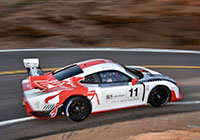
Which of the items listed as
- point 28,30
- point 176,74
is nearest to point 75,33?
point 28,30

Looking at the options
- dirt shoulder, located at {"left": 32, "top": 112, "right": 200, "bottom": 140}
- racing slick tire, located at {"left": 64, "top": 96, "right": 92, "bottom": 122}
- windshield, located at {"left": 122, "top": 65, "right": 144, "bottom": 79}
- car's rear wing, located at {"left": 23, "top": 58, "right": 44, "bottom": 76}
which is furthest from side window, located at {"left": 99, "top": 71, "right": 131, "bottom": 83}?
car's rear wing, located at {"left": 23, "top": 58, "right": 44, "bottom": 76}

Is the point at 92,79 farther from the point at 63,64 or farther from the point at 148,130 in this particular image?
the point at 63,64

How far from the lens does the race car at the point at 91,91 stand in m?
6.94

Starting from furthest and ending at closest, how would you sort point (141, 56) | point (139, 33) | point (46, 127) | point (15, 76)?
point (139, 33) < point (141, 56) < point (15, 76) < point (46, 127)

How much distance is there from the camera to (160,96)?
7.97 m

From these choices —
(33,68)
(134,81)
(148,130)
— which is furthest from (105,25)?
(148,130)

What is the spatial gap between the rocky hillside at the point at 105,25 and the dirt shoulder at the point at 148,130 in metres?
8.30

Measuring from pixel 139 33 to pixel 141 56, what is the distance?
3.07m

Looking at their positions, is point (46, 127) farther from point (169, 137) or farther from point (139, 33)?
point (139, 33)

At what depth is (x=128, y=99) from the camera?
7.53m

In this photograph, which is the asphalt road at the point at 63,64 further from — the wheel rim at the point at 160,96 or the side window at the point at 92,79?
the side window at the point at 92,79

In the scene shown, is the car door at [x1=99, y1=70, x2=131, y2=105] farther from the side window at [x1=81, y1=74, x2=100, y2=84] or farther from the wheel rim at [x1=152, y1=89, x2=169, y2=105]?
the wheel rim at [x1=152, y1=89, x2=169, y2=105]

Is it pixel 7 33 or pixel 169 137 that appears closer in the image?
pixel 169 137

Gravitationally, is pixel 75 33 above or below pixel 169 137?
above
